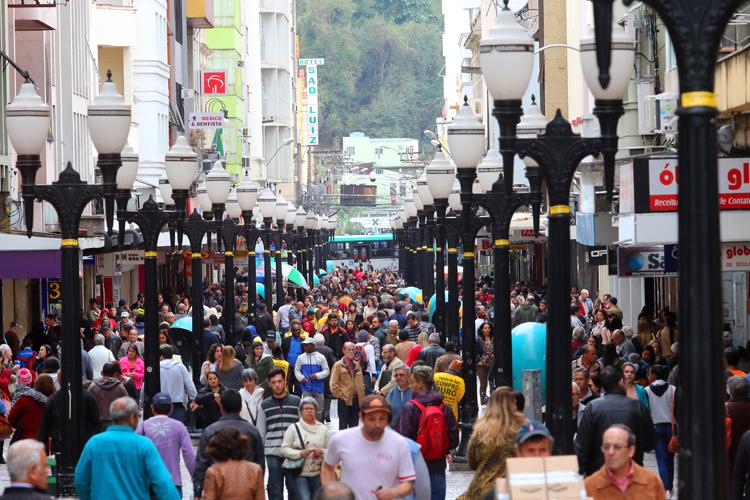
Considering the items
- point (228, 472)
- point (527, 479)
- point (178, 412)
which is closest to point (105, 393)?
point (178, 412)

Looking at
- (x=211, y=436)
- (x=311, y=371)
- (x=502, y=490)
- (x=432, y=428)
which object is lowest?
(x=311, y=371)

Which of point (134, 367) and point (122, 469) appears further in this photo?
point (134, 367)

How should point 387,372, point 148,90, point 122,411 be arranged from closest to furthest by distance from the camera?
point 122,411, point 387,372, point 148,90

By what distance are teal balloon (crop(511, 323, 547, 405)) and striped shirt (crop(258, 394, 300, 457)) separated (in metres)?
5.71

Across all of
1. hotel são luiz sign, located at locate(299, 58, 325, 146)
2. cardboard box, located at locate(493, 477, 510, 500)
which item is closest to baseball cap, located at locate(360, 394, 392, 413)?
cardboard box, located at locate(493, 477, 510, 500)

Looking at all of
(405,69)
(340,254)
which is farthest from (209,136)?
(405,69)

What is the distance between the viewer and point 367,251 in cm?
9775

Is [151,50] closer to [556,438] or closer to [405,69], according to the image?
[556,438]

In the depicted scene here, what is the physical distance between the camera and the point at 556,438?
8.67 meters

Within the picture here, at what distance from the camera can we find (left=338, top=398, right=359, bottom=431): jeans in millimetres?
15820

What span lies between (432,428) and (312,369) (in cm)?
576

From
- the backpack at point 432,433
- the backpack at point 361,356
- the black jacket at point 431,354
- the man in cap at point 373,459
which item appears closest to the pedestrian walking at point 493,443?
the man in cap at point 373,459

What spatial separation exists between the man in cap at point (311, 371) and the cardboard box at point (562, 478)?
9842 millimetres

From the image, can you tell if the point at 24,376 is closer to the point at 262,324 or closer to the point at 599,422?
the point at 599,422
